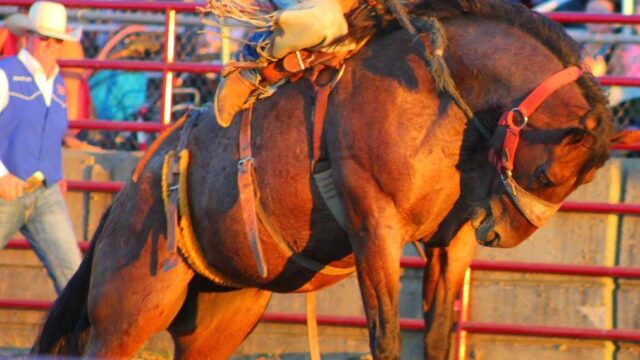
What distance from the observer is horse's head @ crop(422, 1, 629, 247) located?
176 inches

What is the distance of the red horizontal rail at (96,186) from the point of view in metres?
7.38

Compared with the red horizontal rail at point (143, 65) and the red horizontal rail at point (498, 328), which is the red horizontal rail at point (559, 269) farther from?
the red horizontal rail at point (143, 65)

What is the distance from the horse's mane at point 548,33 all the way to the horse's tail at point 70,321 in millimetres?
2045

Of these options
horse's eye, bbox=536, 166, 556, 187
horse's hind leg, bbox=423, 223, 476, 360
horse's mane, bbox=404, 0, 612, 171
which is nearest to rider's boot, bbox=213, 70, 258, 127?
horse's mane, bbox=404, 0, 612, 171

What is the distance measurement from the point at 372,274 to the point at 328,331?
2.62 metres

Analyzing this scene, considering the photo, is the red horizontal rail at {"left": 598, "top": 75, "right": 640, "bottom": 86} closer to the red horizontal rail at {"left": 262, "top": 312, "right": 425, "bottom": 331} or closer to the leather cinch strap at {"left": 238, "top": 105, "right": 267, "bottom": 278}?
the red horizontal rail at {"left": 262, "top": 312, "right": 425, "bottom": 331}

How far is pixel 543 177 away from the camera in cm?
450

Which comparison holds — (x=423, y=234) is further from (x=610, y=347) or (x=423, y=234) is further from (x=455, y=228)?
(x=610, y=347)

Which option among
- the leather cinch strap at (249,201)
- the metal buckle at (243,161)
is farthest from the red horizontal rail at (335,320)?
the metal buckle at (243,161)

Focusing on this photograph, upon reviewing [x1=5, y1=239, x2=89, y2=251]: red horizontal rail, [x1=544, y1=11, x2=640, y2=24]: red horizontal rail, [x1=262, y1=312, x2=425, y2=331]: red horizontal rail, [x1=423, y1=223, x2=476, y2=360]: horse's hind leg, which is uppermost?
[x1=544, y1=11, x2=640, y2=24]: red horizontal rail

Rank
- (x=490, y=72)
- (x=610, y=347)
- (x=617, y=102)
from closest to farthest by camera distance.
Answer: (x=490, y=72), (x=610, y=347), (x=617, y=102)

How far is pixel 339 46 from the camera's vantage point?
489 cm

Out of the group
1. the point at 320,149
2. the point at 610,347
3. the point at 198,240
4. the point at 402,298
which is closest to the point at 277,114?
the point at 320,149

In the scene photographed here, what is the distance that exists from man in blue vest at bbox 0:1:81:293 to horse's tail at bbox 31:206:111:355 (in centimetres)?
65
